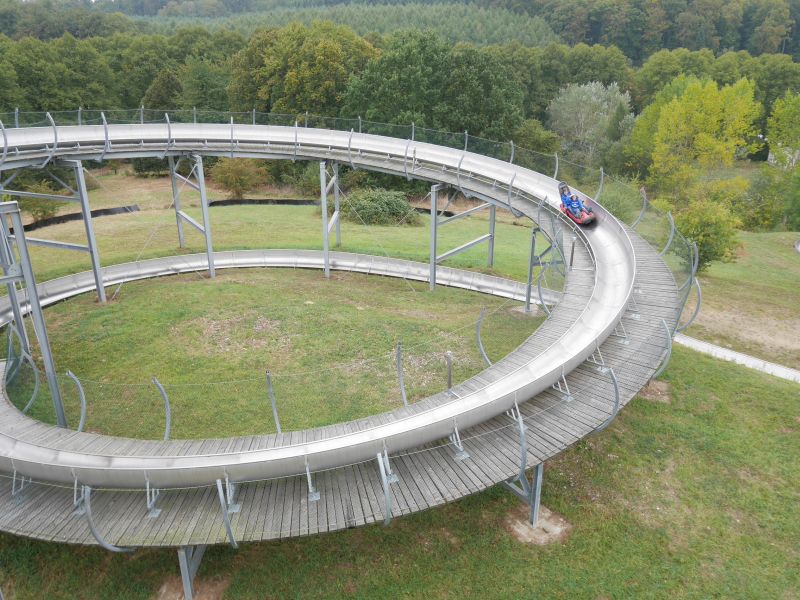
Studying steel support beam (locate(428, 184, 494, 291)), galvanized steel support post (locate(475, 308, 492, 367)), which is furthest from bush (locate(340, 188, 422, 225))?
galvanized steel support post (locate(475, 308, 492, 367))

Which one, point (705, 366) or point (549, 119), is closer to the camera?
point (705, 366)

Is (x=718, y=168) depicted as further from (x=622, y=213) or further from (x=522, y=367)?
(x=522, y=367)

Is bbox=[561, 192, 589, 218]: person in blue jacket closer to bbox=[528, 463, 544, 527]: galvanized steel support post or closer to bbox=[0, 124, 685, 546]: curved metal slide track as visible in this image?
bbox=[0, 124, 685, 546]: curved metal slide track

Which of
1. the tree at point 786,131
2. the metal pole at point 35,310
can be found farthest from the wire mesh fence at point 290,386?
the tree at point 786,131

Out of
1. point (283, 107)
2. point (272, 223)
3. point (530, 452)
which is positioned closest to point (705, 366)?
→ point (530, 452)

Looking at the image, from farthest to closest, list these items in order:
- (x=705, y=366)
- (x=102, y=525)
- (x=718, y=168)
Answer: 1. (x=718, y=168)
2. (x=705, y=366)
3. (x=102, y=525)

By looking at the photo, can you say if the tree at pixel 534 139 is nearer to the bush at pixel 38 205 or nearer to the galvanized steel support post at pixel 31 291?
the bush at pixel 38 205

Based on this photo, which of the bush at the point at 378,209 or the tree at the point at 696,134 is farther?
the tree at the point at 696,134
